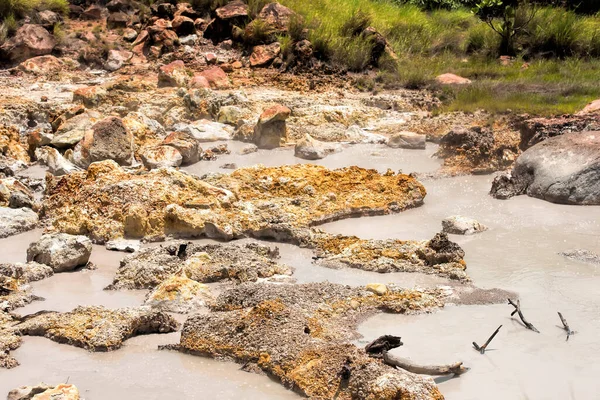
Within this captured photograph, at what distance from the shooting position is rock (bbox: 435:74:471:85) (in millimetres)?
11281

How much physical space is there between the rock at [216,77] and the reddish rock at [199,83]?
81 mm

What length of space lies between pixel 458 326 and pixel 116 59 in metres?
9.22

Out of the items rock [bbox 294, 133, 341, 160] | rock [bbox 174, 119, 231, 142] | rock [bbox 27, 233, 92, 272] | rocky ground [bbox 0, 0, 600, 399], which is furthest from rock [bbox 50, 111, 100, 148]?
rock [bbox 27, 233, 92, 272]

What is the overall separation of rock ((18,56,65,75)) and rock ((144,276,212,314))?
7.92 m

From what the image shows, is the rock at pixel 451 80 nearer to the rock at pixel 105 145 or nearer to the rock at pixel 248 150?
the rock at pixel 248 150

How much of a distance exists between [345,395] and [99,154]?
5.22m

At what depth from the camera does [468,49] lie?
1370cm

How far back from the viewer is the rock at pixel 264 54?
1220cm

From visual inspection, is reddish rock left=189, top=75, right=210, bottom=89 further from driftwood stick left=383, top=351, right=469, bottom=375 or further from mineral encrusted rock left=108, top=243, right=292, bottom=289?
driftwood stick left=383, top=351, right=469, bottom=375

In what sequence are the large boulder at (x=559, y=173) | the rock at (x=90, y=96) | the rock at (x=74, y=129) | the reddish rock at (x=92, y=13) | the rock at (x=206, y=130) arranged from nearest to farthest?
the large boulder at (x=559, y=173), the rock at (x=74, y=129), the rock at (x=206, y=130), the rock at (x=90, y=96), the reddish rock at (x=92, y=13)

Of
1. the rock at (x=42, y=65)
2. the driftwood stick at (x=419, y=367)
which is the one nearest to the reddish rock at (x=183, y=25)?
the rock at (x=42, y=65)

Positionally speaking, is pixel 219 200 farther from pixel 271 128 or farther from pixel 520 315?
pixel 520 315

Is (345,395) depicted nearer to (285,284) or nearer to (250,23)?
(285,284)

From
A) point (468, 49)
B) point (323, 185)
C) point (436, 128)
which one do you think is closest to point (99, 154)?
point (323, 185)
